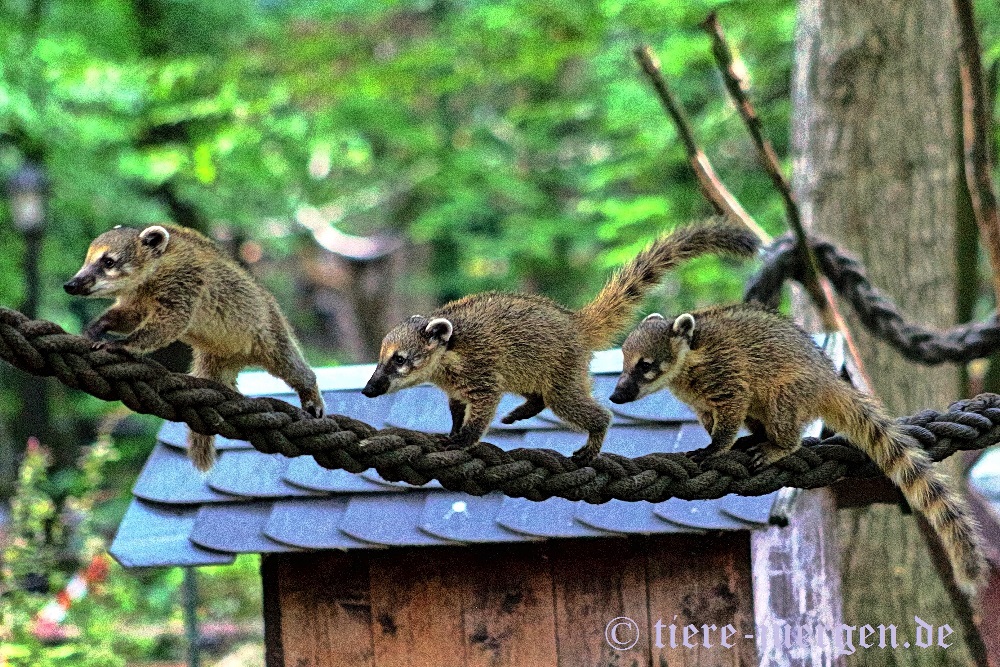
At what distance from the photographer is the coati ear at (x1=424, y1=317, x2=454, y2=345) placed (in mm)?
3006

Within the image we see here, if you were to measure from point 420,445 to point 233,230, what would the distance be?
10.8 meters

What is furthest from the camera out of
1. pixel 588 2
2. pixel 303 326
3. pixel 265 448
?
pixel 303 326

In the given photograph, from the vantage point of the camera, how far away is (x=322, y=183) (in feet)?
43.8

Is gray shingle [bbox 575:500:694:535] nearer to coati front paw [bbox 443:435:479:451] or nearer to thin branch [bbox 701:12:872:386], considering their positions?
coati front paw [bbox 443:435:479:451]

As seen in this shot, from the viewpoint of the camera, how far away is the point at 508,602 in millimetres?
3713

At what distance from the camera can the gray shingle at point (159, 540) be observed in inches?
139

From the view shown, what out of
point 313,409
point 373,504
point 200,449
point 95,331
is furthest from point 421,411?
→ point 95,331

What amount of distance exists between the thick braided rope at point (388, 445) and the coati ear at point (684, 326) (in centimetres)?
39

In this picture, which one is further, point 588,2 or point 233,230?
point 233,230

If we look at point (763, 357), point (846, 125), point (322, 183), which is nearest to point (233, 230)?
point (322, 183)

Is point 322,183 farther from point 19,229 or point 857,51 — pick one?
point 857,51

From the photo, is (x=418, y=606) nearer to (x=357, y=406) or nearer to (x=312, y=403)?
(x=357, y=406)

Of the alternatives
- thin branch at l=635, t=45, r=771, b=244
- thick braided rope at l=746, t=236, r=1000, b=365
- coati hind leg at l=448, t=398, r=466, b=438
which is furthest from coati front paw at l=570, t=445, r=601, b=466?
thin branch at l=635, t=45, r=771, b=244

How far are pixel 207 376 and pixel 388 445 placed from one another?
0.78 m
